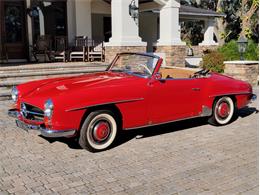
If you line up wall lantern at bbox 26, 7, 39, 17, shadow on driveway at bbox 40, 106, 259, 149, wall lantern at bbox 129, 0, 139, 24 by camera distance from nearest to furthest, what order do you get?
shadow on driveway at bbox 40, 106, 259, 149 → wall lantern at bbox 129, 0, 139, 24 → wall lantern at bbox 26, 7, 39, 17

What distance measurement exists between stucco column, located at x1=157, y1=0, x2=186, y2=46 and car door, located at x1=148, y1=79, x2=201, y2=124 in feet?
25.5

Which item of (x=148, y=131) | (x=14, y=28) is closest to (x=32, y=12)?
(x=14, y=28)

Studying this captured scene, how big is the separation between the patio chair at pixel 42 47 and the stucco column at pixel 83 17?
1.84m

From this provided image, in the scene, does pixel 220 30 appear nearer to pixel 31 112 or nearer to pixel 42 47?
pixel 42 47

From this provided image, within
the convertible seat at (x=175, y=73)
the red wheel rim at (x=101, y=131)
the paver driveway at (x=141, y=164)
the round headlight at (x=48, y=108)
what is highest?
the convertible seat at (x=175, y=73)

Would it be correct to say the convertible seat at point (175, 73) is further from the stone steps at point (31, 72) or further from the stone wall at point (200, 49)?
the stone wall at point (200, 49)

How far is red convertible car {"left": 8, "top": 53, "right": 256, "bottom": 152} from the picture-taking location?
15.7ft

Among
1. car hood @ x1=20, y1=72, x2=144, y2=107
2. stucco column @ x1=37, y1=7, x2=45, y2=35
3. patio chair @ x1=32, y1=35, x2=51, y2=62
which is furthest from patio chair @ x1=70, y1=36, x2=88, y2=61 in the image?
car hood @ x1=20, y1=72, x2=144, y2=107

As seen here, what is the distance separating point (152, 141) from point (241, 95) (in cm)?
235

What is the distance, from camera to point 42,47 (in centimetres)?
1322

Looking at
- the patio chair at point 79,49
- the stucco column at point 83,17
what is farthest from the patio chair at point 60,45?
the stucco column at point 83,17

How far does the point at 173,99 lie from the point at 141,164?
5.29 ft

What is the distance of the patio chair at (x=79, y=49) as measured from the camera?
43.2 feet

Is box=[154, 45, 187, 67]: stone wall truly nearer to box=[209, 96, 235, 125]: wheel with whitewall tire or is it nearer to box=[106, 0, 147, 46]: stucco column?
box=[106, 0, 147, 46]: stucco column
